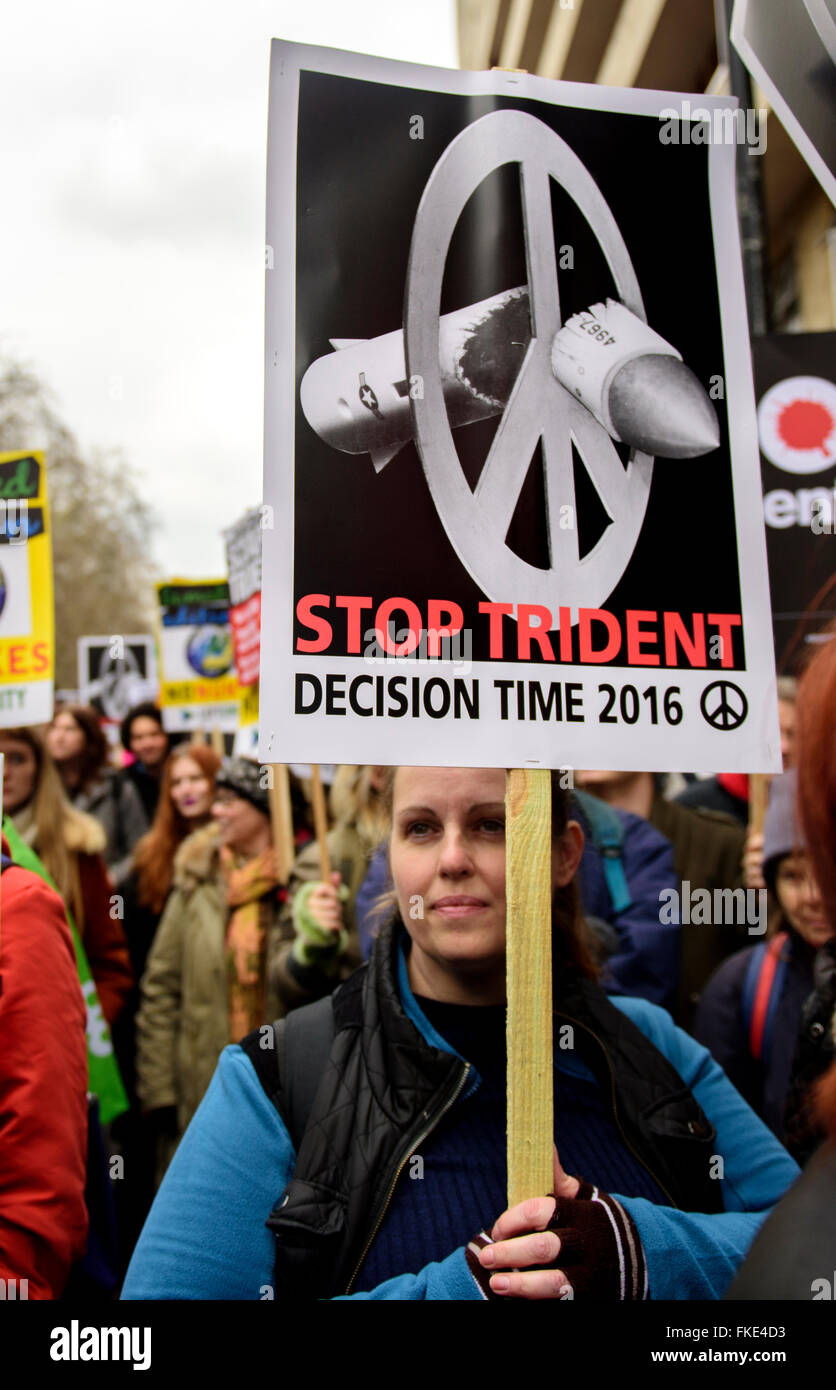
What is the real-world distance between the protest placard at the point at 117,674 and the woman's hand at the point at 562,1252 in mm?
5658

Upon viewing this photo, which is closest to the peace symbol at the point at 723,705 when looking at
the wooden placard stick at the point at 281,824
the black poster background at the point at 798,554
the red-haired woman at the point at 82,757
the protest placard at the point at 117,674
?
the black poster background at the point at 798,554

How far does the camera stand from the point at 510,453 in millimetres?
1851

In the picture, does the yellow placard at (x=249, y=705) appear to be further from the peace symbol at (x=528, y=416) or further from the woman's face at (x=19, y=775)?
the peace symbol at (x=528, y=416)

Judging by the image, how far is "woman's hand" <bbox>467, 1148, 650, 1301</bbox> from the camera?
58.6 inches

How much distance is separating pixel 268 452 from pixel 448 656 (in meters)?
0.38

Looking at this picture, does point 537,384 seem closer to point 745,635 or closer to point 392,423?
point 392,423

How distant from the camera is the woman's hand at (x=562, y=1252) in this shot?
1.49 metres

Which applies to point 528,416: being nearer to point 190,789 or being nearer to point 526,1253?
point 526,1253

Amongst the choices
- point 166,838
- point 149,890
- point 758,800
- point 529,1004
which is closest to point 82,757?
point 166,838

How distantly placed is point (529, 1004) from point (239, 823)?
9.55 ft

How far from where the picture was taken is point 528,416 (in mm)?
1862
